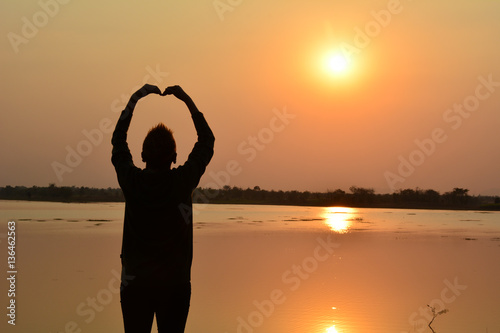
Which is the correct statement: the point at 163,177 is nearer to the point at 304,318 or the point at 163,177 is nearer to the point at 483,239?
the point at 304,318

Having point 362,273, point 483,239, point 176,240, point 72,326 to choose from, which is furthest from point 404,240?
point 176,240

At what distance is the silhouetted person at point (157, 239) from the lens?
3.15 meters

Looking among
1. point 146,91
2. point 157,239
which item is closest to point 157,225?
point 157,239

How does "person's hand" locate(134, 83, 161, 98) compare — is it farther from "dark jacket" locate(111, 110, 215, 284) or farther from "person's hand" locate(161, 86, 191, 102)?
"dark jacket" locate(111, 110, 215, 284)

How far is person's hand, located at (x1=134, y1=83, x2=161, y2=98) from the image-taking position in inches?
129

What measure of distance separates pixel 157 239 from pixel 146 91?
0.71 metres

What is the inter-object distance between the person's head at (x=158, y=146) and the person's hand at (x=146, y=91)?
17 cm

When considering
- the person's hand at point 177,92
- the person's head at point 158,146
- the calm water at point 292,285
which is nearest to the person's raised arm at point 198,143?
the person's hand at point 177,92

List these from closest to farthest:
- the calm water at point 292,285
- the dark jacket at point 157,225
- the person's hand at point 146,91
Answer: the dark jacket at point 157,225 < the person's hand at point 146,91 < the calm water at point 292,285

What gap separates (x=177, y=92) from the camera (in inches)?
130

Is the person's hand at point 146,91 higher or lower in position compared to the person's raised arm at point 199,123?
higher

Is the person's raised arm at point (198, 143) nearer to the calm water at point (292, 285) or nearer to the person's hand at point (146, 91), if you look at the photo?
the person's hand at point (146, 91)

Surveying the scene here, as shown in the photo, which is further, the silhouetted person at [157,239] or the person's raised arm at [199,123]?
the person's raised arm at [199,123]

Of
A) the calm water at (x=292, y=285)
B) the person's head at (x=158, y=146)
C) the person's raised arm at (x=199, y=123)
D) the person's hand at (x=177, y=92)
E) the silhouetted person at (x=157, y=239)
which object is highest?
the person's hand at (x=177, y=92)
